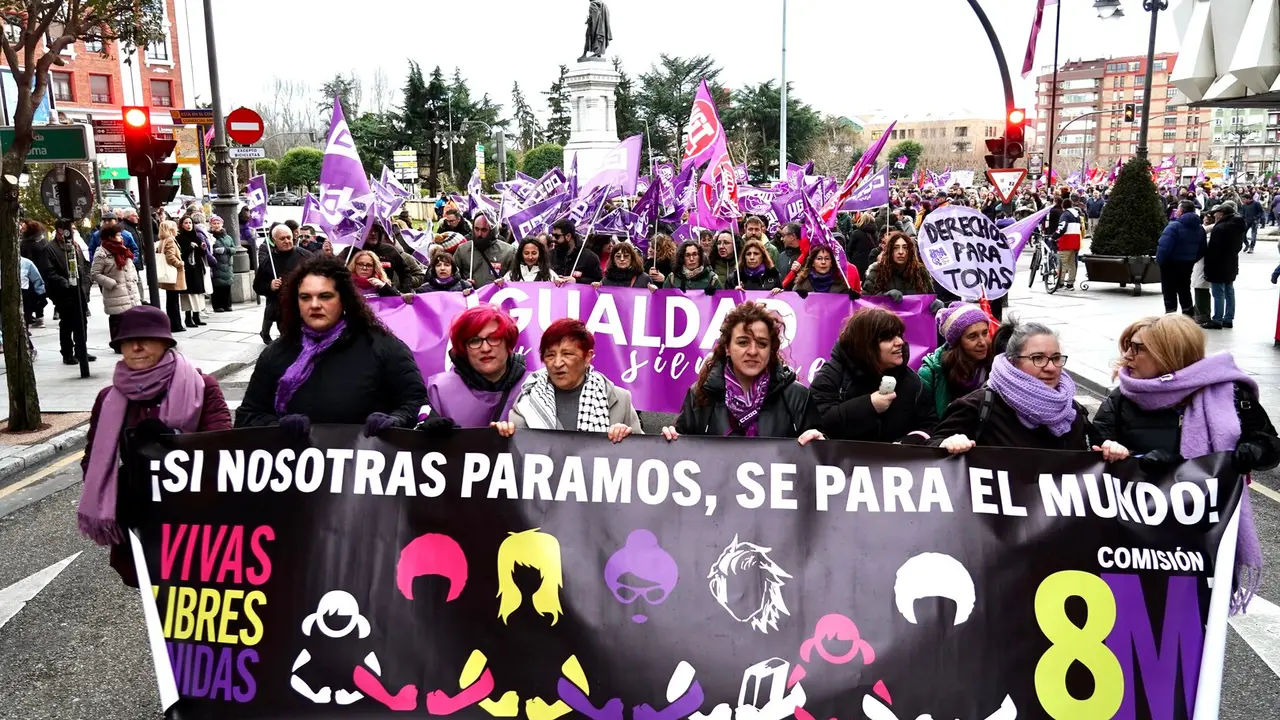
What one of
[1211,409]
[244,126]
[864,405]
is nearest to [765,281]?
[864,405]

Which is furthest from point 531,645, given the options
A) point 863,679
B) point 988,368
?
point 988,368

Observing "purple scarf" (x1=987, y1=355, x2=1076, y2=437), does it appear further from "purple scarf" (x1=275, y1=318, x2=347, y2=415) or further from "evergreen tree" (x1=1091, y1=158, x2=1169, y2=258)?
"evergreen tree" (x1=1091, y1=158, x2=1169, y2=258)

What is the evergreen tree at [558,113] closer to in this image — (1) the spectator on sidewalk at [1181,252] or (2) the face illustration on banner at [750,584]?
(1) the spectator on sidewalk at [1181,252]

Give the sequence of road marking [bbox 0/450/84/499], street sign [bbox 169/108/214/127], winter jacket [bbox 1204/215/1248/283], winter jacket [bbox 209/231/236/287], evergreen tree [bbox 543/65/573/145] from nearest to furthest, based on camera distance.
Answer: road marking [bbox 0/450/84/499] < winter jacket [bbox 1204/215/1248/283] < street sign [bbox 169/108/214/127] < winter jacket [bbox 209/231/236/287] < evergreen tree [bbox 543/65/573/145]

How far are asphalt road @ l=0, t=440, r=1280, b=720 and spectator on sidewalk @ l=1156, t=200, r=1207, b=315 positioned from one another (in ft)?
27.1

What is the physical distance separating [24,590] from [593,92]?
50.7 meters

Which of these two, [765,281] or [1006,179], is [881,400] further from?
[1006,179]

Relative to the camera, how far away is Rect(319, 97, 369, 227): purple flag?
8870mm

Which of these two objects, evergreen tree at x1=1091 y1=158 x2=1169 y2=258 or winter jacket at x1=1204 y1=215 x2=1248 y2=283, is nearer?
winter jacket at x1=1204 y1=215 x2=1248 y2=283

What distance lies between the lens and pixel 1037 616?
11.2ft

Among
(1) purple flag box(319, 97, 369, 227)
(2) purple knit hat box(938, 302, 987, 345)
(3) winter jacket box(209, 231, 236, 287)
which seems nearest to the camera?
(2) purple knit hat box(938, 302, 987, 345)

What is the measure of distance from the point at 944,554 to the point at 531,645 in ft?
4.71

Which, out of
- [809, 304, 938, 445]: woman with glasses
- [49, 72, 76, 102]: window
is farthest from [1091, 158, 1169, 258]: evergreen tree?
[49, 72, 76, 102]: window

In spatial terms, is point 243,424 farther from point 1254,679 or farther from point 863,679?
point 1254,679
